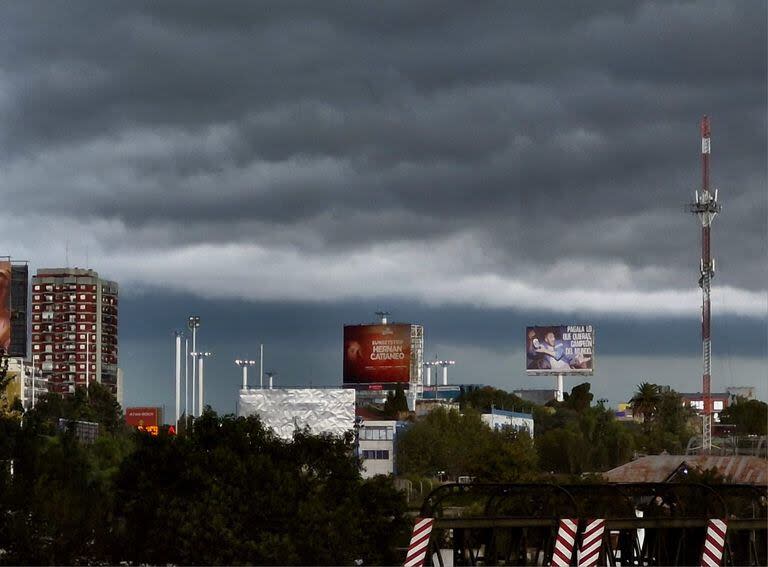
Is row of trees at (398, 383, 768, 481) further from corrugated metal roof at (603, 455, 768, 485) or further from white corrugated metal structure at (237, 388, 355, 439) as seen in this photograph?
corrugated metal roof at (603, 455, 768, 485)

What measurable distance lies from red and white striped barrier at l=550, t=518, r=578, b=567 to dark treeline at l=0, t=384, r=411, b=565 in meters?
11.3

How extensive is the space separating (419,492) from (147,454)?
94.7 meters

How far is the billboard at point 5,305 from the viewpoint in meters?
131

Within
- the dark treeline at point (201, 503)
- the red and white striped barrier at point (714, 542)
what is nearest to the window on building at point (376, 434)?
the dark treeline at point (201, 503)

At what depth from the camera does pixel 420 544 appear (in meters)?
30.3

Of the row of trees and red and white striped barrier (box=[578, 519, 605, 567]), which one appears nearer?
red and white striped barrier (box=[578, 519, 605, 567])

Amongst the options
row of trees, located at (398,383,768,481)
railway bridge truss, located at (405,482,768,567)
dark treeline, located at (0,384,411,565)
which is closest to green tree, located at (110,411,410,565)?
dark treeline, located at (0,384,411,565)

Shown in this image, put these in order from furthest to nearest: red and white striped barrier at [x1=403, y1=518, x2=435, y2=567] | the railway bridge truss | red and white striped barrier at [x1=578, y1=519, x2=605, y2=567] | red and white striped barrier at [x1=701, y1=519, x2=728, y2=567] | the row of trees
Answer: the row of trees → red and white striped barrier at [x1=701, y1=519, x2=728, y2=567] → the railway bridge truss → red and white striped barrier at [x1=578, y1=519, x2=605, y2=567] → red and white striped barrier at [x1=403, y1=518, x2=435, y2=567]

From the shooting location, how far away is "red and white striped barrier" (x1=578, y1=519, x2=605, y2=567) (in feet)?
104

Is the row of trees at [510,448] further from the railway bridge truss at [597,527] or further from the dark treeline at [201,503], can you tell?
the railway bridge truss at [597,527]

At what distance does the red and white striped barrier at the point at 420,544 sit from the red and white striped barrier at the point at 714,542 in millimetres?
7010

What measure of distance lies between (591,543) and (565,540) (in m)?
0.56

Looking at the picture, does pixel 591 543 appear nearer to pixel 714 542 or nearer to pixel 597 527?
pixel 597 527

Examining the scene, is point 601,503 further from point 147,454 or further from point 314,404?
point 314,404
